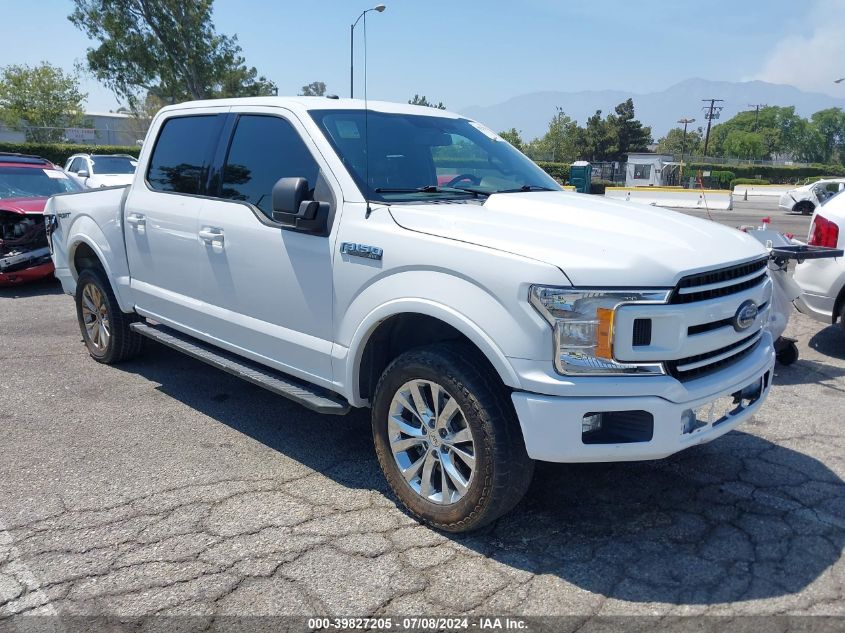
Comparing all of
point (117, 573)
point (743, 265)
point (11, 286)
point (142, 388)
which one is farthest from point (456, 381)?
point (11, 286)

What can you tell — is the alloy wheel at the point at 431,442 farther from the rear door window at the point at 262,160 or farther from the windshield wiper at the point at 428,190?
the rear door window at the point at 262,160

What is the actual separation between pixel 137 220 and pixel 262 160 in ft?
4.66

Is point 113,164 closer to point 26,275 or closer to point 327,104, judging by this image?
point 26,275

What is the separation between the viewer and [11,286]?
393 inches

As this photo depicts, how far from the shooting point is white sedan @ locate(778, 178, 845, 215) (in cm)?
2689

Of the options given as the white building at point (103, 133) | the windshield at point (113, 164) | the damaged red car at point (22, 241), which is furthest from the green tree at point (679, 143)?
the damaged red car at point (22, 241)

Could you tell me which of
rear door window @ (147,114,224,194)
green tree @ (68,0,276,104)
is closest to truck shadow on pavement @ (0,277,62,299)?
rear door window @ (147,114,224,194)

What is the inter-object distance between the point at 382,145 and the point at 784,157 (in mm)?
156793

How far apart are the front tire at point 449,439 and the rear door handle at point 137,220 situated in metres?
2.57

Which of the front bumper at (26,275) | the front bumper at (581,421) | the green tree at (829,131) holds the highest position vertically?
the green tree at (829,131)

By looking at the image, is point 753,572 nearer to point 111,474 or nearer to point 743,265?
point 743,265

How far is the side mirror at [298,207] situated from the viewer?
360cm

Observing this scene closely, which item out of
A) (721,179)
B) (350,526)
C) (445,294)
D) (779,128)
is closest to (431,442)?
(350,526)

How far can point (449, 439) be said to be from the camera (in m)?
3.28
